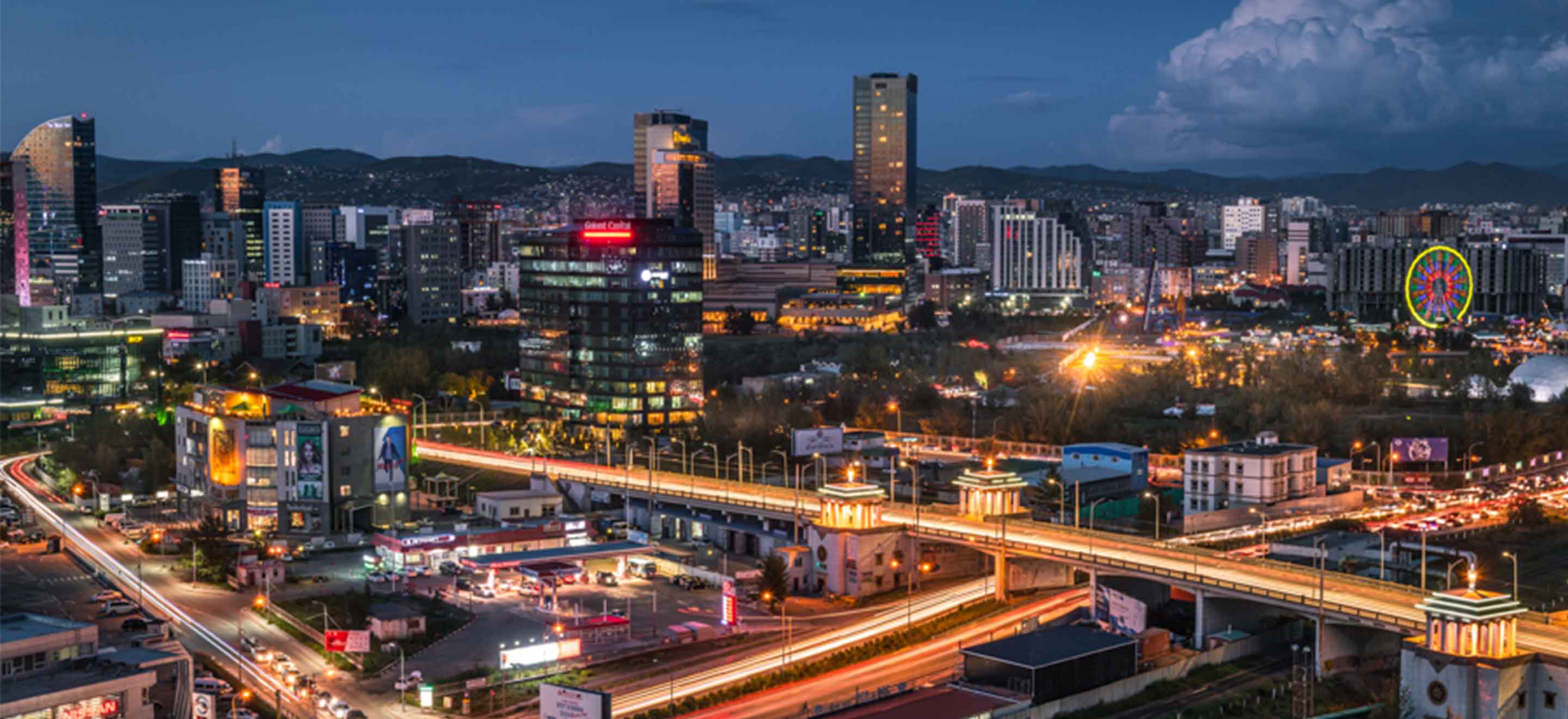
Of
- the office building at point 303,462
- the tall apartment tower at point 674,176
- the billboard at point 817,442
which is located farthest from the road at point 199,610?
the tall apartment tower at point 674,176

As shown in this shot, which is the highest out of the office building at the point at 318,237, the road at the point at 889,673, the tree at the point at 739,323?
the office building at the point at 318,237

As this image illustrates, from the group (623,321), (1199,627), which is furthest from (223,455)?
(1199,627)

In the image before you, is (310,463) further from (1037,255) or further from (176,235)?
(1037,255)

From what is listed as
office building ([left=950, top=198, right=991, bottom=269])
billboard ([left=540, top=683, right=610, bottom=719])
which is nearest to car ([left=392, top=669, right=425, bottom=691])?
billboard ([left=540, top=683, right=610, bottom=719])

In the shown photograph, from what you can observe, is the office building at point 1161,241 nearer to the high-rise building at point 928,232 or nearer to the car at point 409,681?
the high-rise building at point 928,232

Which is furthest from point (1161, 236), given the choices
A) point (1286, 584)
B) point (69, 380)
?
point (1286, 584)

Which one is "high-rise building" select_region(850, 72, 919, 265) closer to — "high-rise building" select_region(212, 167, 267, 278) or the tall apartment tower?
the tall apartment tower
